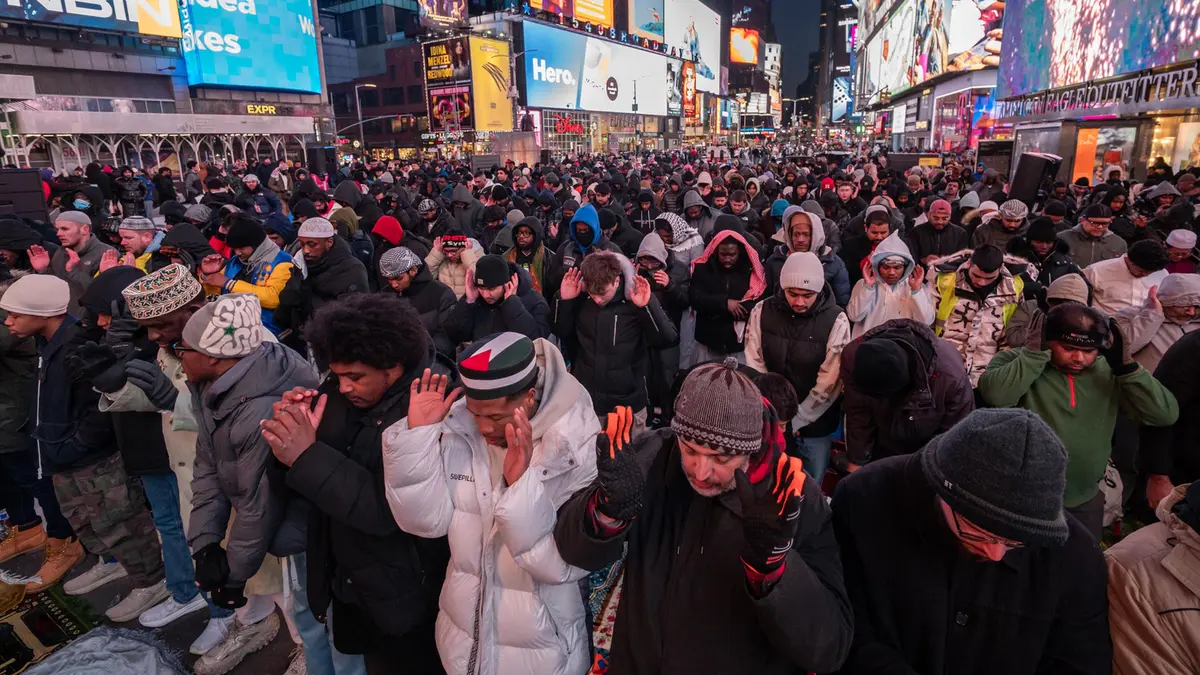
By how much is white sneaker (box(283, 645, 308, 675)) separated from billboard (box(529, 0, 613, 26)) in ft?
226

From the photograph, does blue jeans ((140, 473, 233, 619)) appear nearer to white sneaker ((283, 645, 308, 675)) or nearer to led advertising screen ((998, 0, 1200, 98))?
white sneaker ((283, 645, 308, 675))

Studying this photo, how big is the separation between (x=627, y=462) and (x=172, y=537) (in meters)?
3.62

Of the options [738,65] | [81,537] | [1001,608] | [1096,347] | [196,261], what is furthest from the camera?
[738,65]

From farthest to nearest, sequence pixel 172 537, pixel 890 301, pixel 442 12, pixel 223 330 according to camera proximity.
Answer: pixel 442 12, pixel 890 301, pixel 172 537, pixel 223 330

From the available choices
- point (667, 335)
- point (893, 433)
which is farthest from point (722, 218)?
point (893, 433)

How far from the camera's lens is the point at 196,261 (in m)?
5.82

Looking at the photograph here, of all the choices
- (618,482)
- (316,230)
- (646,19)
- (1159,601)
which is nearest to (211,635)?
(618,482)

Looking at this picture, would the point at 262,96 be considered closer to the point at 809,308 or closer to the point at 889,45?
the point at 809,308

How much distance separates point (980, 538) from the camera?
1.76m

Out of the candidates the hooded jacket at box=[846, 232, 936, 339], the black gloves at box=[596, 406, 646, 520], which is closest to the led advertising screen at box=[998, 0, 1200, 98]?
the hooded jacket at box=[846, 232, 936, 339]

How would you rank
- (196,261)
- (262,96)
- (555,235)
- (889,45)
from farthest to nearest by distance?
(889,45) < (262,96) < (555,235) < (196,261)

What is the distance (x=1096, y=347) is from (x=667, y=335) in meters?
2.53

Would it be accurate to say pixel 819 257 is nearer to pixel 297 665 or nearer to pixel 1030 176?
pixel 297 665

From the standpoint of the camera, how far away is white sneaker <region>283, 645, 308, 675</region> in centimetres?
362
